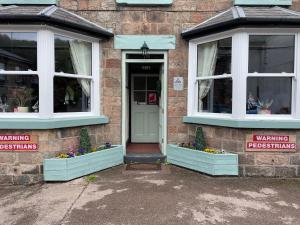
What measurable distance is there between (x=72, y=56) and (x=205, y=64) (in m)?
3.01

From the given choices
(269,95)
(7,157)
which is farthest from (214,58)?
(7,157)

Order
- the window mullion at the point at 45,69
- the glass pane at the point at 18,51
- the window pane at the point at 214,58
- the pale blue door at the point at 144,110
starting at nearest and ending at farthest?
the window mullion at the point at 45,69 → the glass pane at the point at 18,51 → the window pane at the point at 214,58 → the pale blue door at the point at 144,110

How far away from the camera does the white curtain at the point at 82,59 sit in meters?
6.16

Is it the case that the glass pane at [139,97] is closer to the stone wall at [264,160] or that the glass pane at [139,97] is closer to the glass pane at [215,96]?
the glass pane at [215,96]

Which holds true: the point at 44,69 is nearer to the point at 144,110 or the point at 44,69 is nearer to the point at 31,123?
the point at 31,123

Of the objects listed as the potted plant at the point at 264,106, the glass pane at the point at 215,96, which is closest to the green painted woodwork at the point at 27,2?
the glass pane at the point at 215,96

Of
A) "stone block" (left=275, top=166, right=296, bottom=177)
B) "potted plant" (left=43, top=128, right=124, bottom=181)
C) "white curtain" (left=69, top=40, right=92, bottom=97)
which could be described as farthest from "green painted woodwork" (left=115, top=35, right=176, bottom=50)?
"stone block" (left=275, top=166, right=296, bottom=177)

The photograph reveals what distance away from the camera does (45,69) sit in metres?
5.45

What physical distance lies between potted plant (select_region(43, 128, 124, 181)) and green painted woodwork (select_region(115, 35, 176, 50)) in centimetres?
219

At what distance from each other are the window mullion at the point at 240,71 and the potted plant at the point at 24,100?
417 centimetres

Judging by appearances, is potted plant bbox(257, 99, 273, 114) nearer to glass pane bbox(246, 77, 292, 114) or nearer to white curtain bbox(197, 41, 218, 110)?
glass pane bbox(246, 77, 292, 114)

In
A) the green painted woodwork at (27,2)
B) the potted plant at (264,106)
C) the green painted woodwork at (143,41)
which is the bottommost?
the potted plant at (264,106)

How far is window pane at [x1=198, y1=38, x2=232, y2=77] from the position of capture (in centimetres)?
605

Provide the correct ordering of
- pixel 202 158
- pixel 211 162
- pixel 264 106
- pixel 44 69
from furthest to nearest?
pixel 264 106 → pixel 202 158 → pixel 211 162 → pixel 44 69
